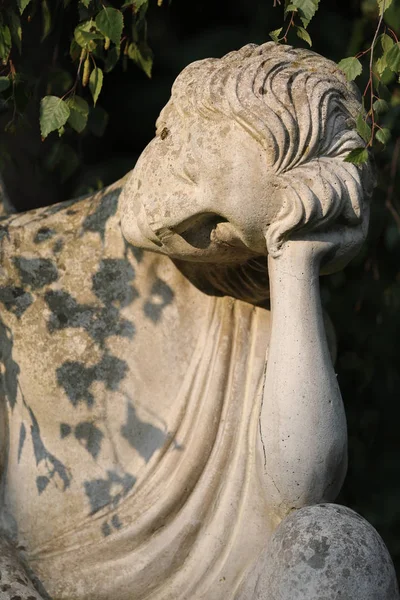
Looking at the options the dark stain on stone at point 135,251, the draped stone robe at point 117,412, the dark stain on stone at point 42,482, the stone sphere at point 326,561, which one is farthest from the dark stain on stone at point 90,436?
the stone sphere at point 326,561

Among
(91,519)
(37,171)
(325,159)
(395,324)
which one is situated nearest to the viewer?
(325,159)

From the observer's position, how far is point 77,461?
2.76 meters

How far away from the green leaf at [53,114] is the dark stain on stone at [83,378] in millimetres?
488

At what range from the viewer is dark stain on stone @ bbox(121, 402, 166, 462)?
2.76 meters

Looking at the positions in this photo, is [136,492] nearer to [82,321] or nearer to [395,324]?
[82,321]

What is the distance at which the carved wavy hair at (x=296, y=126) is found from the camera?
2.39 metres

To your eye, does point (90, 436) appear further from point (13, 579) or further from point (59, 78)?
point (59, 78)

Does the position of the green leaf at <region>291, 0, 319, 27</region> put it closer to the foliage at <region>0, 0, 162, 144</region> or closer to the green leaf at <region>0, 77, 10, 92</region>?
the foliage at <region>0, 0, 162, 144</region>

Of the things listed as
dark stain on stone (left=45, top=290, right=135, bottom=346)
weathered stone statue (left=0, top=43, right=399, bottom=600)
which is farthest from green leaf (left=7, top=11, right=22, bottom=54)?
dark stain on stone (left=45, top=290, right=135, bottom=346)

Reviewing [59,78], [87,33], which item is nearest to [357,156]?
[87,33]

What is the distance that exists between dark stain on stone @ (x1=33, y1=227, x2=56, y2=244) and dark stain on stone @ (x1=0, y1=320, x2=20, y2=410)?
0.19 meters

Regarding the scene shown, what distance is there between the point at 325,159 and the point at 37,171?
4.26 ft

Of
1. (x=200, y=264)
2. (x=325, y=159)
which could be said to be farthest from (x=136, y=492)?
(x=325, y=159)

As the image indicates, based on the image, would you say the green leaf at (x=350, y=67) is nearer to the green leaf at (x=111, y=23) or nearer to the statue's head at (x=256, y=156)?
the statue's head at (x=256, y=156)
